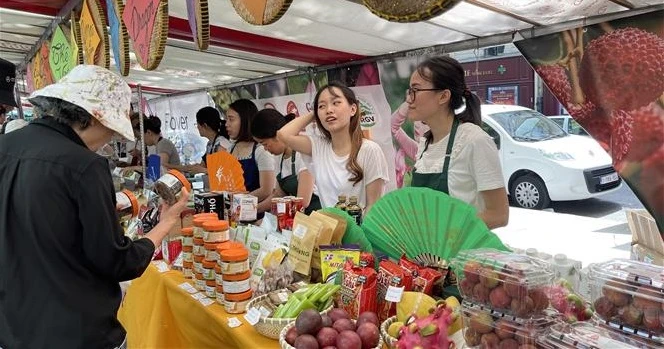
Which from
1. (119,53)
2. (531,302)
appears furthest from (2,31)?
(531,302)

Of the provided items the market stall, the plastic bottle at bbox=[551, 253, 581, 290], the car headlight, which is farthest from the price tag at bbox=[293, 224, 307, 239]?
the car headlight

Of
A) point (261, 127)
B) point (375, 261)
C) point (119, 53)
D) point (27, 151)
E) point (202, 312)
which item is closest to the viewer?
point (27, 151)

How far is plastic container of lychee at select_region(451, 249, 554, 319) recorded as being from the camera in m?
0.98

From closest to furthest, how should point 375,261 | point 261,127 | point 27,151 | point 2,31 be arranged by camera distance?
point 27,151 → point 375,261 → point 261,127 → point 2,31

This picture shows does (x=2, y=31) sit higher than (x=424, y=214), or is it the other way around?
(x=2, y=31)

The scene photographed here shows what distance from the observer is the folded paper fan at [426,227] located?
53.7 inches

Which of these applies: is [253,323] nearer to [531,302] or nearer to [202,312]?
[202,312]

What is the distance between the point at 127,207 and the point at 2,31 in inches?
137

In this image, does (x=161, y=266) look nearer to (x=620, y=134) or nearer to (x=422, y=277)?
(x=422, y=277)

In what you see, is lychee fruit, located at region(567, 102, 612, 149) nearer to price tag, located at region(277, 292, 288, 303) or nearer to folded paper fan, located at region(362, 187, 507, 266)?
folded paper fan, located at region(362, 187, 507, 266)

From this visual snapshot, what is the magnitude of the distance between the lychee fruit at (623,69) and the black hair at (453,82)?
745mm

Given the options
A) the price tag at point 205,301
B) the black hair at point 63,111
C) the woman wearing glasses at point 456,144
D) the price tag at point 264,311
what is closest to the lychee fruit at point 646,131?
the woman wearing glasses at point 456,144

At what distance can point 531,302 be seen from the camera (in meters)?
0.98

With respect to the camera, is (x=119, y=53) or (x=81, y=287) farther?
(x=119, y=53)
